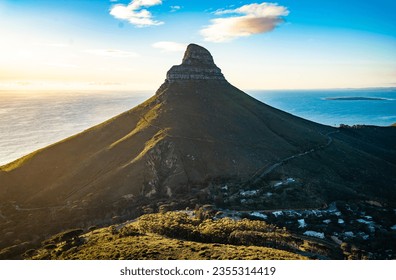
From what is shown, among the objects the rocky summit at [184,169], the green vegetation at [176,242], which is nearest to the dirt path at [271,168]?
the rocky summit at [184,169]

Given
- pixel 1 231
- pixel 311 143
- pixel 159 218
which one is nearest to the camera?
pixel 159 218

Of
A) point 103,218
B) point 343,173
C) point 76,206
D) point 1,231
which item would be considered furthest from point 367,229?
point 1,231

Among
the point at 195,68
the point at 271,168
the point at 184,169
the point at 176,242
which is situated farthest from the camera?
the point at 195,68

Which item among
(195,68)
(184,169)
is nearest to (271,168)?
(184,169)

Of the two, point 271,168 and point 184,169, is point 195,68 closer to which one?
point 184,169

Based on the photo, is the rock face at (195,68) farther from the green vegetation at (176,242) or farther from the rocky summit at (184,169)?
the green vegetation at (176,242)

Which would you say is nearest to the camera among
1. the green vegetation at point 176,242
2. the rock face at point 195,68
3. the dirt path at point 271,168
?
the green vegetation at point 176,242
